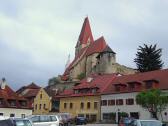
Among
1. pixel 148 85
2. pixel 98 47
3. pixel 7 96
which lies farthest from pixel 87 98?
pixel 98 47

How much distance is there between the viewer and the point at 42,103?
325 feet

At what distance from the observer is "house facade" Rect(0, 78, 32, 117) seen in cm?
7275

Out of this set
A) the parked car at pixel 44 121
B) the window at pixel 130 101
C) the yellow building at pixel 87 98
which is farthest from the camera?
the yellow building at pixel 87 98

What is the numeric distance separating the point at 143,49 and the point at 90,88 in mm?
20400

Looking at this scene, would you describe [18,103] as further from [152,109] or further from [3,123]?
[3,123]

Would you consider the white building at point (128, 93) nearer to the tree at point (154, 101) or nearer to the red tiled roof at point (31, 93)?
the tree at point (154, 101)

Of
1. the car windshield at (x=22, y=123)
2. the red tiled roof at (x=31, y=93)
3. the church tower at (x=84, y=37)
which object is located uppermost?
the church tower at (x=84, y=37)

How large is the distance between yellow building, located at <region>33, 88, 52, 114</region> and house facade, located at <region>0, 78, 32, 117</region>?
2061cm

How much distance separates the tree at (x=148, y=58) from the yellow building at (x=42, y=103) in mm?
23406

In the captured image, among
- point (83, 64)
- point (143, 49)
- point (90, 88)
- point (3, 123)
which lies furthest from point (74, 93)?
point (3, 123)

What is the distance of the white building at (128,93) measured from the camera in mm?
70312

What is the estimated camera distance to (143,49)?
316 ft

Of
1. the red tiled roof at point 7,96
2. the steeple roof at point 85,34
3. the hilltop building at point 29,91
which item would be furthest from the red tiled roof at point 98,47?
the red tiled roof at point 7,96

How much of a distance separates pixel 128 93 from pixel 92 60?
57.5 m
